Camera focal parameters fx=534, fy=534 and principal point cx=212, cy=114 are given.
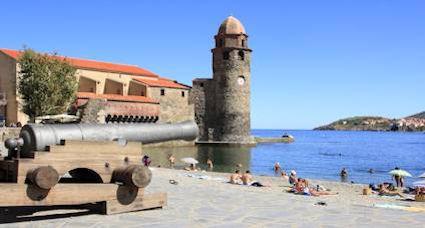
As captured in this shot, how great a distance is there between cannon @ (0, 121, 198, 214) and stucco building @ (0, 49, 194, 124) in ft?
124

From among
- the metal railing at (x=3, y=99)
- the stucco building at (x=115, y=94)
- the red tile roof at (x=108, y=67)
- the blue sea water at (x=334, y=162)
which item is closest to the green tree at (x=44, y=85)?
the stucco building at (x=115, y=94)

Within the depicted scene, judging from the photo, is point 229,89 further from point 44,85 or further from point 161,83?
point 44,85

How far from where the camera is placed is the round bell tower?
205 ft

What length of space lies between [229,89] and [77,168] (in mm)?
55344

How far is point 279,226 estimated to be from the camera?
670 centimetres

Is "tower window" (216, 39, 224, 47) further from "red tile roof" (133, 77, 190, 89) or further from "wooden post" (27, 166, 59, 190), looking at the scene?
"wooden post" (27, 166, 59, 190)

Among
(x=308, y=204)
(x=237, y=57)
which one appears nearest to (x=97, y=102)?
(x=237, y=57)

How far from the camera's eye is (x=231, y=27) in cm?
Result: 6356

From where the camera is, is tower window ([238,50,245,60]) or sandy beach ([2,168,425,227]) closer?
sandy beach ([2,168,425,227])

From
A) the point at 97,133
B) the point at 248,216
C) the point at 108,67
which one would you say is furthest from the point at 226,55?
the point at 248,216

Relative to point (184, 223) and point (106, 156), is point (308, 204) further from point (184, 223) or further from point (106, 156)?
point (106, 156)

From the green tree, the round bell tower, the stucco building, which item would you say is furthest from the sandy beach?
the round bell tower

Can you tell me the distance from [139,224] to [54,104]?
35.0m

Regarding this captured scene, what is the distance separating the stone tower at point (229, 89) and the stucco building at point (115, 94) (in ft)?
11.6
